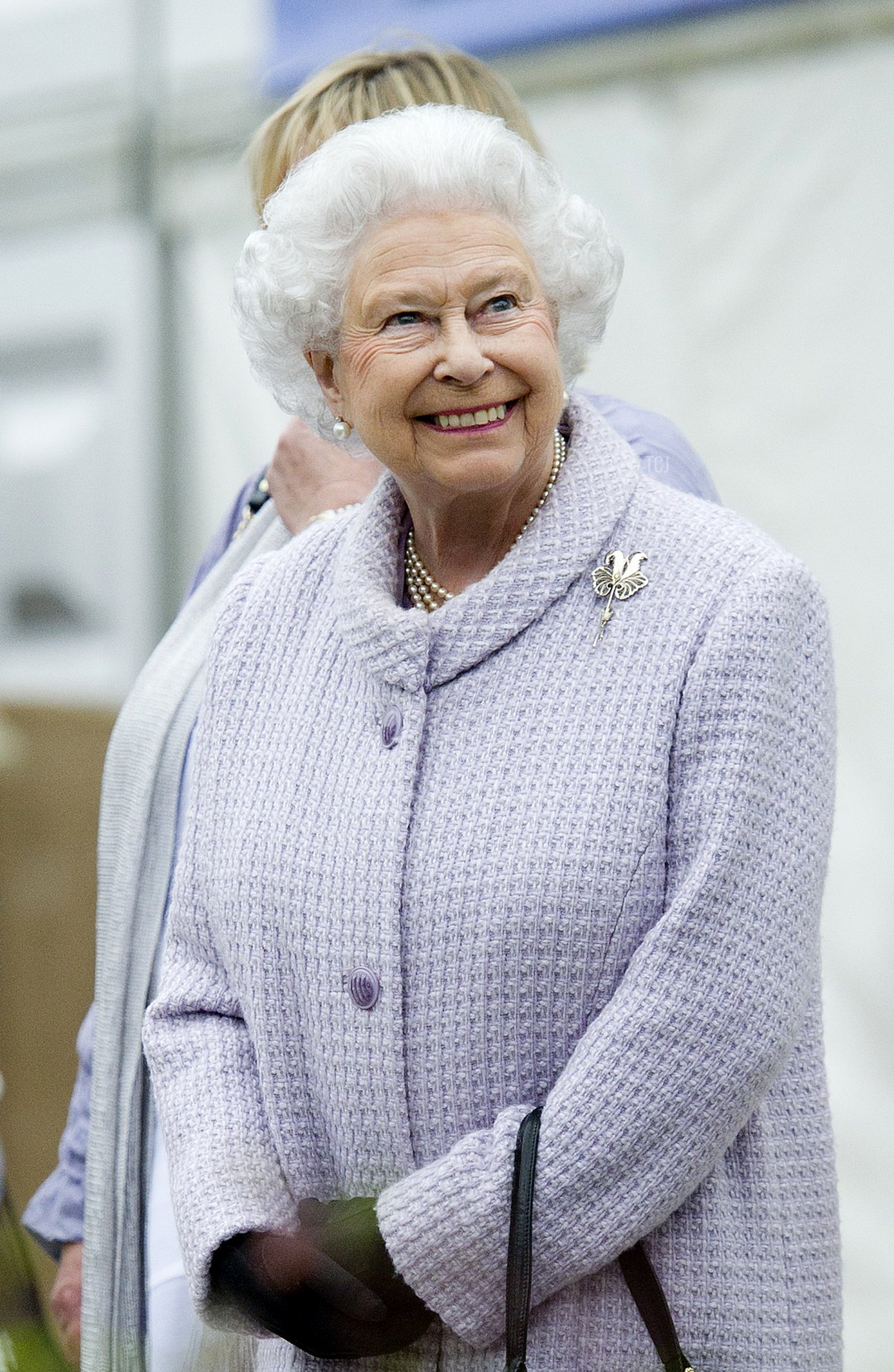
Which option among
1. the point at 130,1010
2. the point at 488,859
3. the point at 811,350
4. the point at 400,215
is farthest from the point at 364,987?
the point at 811,350

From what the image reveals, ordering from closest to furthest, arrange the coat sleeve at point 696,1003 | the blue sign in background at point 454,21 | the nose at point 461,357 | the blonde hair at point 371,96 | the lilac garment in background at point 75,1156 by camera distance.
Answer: the coat sleeve at point 696,1003 → the nose at point 461,357 → the blonde hair at point 371,96 → the lilac garment in background at point 75,1156 → the blue sign in background at point 454,21

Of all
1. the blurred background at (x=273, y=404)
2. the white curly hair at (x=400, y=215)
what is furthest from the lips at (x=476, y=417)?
the blurred background at (x=273, y=404)

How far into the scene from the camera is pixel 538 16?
2.31 metres

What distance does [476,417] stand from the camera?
1217mm

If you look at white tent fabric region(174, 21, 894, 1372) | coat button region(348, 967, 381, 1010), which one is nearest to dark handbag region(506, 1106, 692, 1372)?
coat button region(348, 967, 381, 1010)

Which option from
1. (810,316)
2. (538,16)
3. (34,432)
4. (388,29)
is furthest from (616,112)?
(34,432)

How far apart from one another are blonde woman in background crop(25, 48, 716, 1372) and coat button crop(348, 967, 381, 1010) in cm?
43

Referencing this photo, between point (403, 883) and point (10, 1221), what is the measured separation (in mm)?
401

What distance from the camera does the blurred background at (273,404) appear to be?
2273 millimetres

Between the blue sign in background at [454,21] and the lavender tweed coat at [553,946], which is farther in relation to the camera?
the blue sign in background at [454,21]

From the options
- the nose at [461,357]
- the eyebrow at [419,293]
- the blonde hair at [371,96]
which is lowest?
the nose at [461,357]

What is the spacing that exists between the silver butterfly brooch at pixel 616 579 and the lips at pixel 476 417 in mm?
137

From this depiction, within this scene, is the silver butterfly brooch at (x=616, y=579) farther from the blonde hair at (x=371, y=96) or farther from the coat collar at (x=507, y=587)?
the blonde hair at (x=371, y=96)

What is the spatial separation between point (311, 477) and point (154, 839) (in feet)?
1.35
